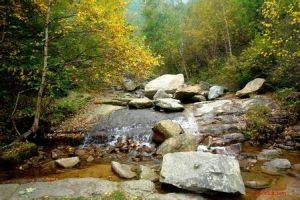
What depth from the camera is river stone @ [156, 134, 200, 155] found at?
37.2 ft

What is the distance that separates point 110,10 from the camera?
2091cm

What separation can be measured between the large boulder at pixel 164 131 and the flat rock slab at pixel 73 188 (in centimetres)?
420

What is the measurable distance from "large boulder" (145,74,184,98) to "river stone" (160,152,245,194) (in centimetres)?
1551

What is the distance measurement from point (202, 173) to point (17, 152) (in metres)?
6.69

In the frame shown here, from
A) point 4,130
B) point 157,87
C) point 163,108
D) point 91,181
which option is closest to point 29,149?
point 4,130

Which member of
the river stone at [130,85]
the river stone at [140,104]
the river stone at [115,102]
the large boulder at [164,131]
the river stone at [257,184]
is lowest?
the river stone at [257,184]

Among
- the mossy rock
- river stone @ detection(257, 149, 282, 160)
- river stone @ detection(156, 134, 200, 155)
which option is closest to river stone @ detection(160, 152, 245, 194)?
river stone @ detection(156, 134, 200, 155)

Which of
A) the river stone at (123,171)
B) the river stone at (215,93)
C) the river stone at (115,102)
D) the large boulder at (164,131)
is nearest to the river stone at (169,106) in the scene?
the river stone at (115,102)

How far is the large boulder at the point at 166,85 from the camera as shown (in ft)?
77.8

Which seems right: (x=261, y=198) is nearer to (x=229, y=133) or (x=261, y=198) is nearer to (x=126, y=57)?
(x=229, y=133)

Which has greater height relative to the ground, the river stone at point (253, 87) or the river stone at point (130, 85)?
the river stone at point (130, 85)

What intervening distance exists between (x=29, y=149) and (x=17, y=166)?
88 centimetres

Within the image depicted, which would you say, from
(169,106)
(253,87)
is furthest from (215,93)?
(169,106)

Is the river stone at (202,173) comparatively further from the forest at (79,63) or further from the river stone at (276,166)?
the forest at (79,63)
